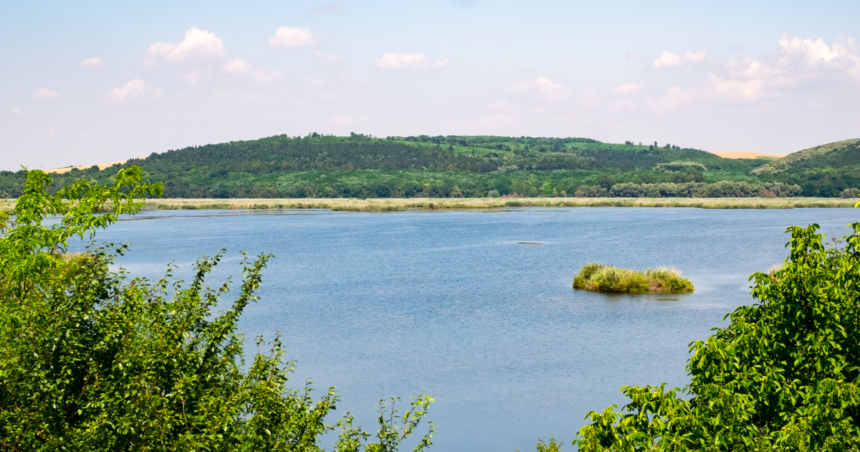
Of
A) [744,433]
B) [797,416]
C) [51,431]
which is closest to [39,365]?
[51,431]

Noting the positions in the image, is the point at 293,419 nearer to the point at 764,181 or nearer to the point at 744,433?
the point at 744,433

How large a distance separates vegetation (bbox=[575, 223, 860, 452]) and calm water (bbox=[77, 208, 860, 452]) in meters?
10.6

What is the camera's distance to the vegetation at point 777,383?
9492mm

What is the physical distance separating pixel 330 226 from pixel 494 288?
198 feet

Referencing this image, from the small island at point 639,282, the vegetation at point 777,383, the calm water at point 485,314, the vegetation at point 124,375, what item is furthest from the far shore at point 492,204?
the vegetation at point 124,375

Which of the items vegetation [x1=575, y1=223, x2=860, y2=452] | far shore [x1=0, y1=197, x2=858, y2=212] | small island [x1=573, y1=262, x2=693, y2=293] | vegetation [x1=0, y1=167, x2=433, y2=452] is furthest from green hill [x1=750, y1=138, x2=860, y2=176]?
vegetation [x1=0, y1=167, x2=433, y2=452]

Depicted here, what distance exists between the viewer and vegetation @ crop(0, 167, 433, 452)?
9195 mm

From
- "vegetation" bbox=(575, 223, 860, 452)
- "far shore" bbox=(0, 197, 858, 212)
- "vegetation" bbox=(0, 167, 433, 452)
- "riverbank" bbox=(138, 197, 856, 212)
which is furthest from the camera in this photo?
"riverbank" bbox=(138, 197, 856, 212)

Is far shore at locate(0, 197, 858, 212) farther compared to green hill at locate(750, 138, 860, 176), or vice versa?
green hill at locate(750, 138, 860, 176)

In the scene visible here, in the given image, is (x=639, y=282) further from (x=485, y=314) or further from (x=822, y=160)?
(x=822, y=160)

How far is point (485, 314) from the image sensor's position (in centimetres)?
4150

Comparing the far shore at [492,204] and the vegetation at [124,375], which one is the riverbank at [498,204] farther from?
the vegetation at [124,375]

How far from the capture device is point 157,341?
10188 mm

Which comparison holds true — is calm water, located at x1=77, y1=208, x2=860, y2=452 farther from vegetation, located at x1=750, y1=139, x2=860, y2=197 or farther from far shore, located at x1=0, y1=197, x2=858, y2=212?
vegetation, located at x1=750, y1=139, x2=860, y2=197
